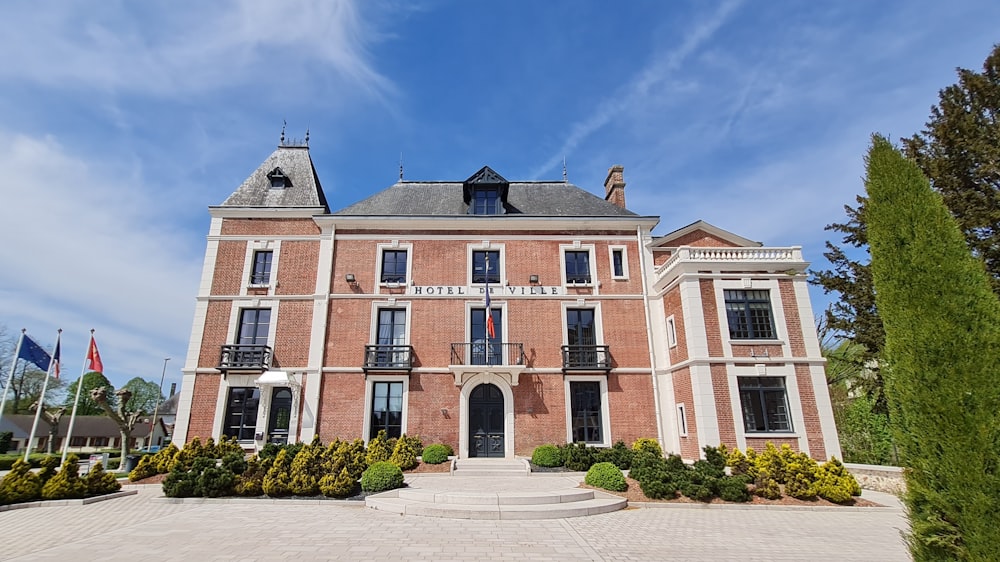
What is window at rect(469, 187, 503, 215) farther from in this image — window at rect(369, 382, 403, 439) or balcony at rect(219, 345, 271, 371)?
balcony at rect(219, 345, 271, 371)

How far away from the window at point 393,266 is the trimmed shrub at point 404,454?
6.33 metres

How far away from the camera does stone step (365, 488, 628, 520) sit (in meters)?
9.04

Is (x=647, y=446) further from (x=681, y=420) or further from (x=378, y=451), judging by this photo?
(x=378, y=451)

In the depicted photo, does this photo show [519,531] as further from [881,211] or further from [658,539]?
[881,211]

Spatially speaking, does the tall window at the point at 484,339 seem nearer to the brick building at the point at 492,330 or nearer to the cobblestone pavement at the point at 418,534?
the brick building at the point at 492,330

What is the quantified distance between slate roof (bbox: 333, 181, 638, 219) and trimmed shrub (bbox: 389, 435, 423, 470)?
30.5 feet

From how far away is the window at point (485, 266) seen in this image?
736 inches

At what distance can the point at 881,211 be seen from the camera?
4.82m

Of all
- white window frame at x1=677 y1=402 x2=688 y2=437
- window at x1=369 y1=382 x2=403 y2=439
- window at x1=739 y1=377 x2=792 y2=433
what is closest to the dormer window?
window at x1=369 y1=382 x2=403 y2=439

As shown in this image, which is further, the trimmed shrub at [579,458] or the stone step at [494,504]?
the trimmed shrub at [579,458]

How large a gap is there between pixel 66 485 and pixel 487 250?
1412 cm

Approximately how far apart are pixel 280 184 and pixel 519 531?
18.1 metres

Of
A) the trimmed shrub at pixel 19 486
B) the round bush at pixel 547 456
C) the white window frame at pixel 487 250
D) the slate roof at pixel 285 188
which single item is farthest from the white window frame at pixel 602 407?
the trimmed shrub at pixel 19 486

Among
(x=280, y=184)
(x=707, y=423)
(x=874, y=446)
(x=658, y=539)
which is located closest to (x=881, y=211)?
(x=658, y=539)
